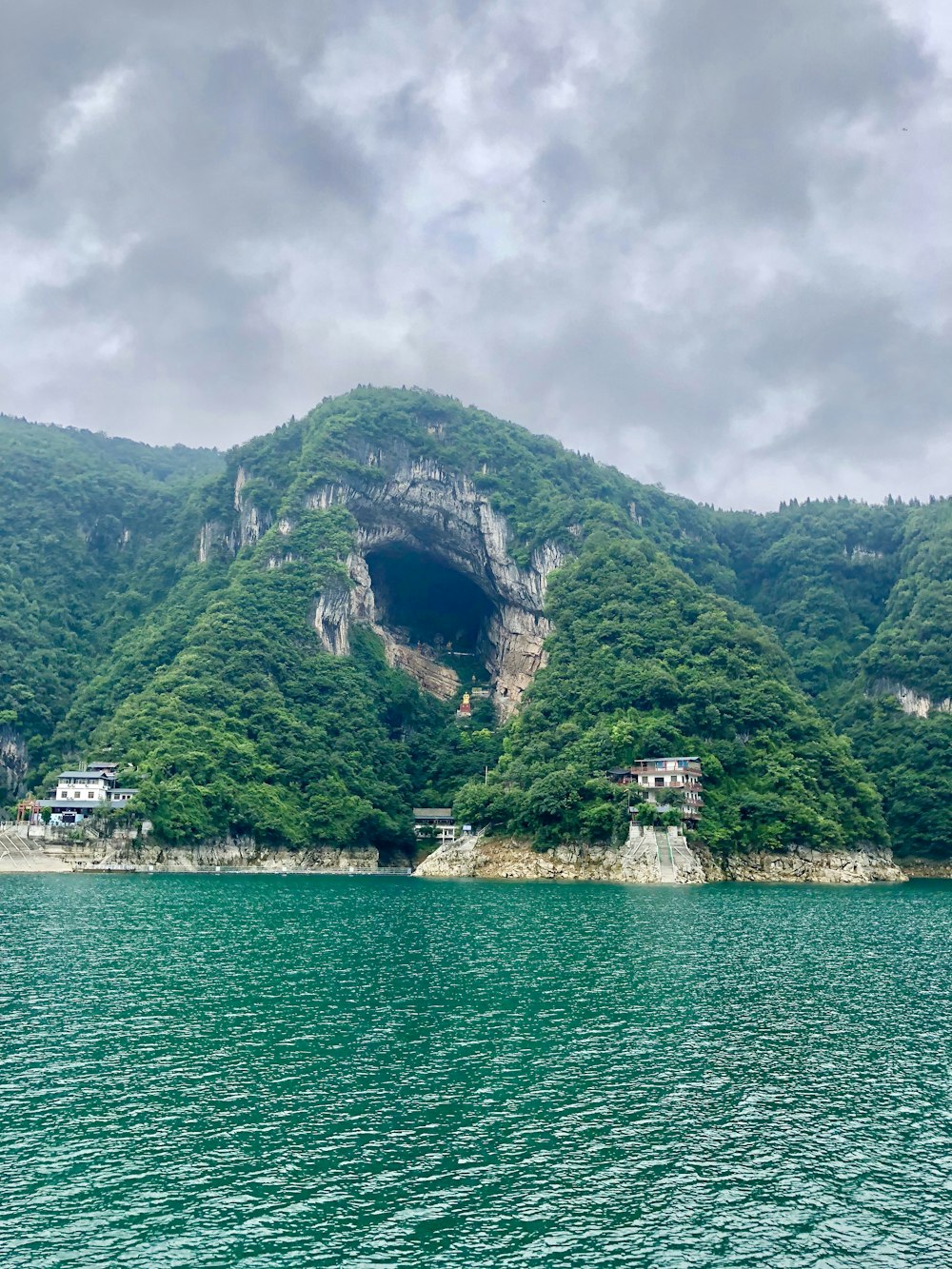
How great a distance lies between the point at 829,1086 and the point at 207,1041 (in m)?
16.4

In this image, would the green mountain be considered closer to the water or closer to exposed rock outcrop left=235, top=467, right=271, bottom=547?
exposed rock outcrop left=235, top=467, right=271, bottom=547

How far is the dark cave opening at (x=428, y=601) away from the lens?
161 metres

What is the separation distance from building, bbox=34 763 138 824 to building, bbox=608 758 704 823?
47105 mm

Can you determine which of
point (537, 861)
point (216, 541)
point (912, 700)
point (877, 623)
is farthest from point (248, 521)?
point (877, 623)

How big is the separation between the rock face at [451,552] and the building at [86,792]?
2089 inches

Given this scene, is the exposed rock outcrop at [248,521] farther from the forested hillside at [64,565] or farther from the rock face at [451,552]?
the forested hillside at [64,565]

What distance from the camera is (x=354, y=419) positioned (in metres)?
159

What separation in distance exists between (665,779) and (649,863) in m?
9.23

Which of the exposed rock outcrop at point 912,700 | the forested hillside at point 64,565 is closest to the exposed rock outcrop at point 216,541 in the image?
the forested hillside at point 64,565

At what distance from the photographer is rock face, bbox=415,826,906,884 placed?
84.2 m

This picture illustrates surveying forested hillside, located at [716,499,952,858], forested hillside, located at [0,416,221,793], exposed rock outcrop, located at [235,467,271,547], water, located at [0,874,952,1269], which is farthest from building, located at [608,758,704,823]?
exposed rock outcrop, located at [235,467,271,547]

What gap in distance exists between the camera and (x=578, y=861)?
87562 millimetres

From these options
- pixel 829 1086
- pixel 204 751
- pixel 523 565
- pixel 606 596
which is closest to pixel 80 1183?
pixel 829 1086

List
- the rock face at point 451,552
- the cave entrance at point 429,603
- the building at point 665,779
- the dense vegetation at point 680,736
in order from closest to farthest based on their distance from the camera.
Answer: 1. the building at point 665,779
2. the dense vegetation at point 680,736
3. the rock face at point 451,552
4. the cave entrance at point 429,603
